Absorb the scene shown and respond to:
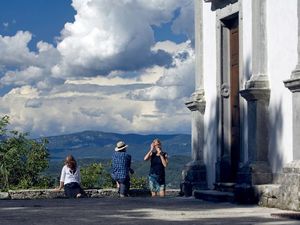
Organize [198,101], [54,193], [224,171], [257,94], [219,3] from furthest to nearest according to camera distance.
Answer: [54,193], [198,101], [219,3], [224,171], [257,94]

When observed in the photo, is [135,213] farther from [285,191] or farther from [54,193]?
[54,193]

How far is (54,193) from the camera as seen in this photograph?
1905 centimetres

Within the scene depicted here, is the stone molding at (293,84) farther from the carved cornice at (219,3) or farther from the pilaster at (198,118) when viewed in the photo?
the pilaster at (198,118)

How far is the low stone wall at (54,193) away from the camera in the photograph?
18.6 m

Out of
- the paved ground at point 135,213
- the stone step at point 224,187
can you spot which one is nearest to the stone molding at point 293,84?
the paved ground at point 135,213

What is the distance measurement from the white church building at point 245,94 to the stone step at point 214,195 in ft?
1.51

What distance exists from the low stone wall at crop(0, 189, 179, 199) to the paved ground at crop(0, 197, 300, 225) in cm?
340

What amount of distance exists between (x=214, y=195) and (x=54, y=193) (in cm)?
472

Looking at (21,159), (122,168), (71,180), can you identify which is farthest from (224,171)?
(21,159)

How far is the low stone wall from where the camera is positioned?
18.6 meters

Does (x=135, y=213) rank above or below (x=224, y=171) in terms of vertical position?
below

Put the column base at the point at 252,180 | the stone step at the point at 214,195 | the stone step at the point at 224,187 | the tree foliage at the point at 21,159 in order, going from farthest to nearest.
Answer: the tree foliage at the point at 21,159, the stone step at the point at 224,187, the stone step at the point at 214,195, the column base at the point at 252,180

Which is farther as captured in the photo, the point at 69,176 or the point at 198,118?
the point at 198,118

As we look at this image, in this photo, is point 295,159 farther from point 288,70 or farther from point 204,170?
point 204,170
